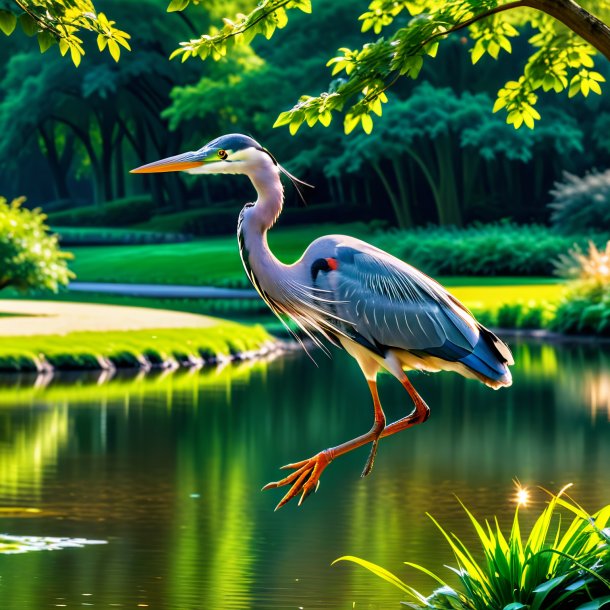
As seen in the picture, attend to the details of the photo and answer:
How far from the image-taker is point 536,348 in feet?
95.2

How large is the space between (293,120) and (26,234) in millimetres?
17950

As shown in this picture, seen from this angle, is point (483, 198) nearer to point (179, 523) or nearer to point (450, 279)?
point (450, 279)

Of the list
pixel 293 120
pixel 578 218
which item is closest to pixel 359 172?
pixel 578 218

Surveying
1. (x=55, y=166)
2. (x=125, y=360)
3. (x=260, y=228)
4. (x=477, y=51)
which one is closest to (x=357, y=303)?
(x=260, y=228)

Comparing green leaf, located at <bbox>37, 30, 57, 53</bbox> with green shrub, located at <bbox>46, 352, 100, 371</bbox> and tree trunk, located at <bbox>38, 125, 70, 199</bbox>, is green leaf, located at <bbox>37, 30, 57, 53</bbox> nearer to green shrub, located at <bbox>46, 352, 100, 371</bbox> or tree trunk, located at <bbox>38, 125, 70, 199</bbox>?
green shrub, located at <bbox>46, 352, 100, 371</bbox>

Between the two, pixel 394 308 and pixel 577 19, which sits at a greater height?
pixel 577 19

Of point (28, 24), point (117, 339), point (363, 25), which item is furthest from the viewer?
point (117, 339)

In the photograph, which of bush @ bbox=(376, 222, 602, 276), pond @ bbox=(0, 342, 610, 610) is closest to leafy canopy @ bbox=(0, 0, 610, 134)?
pond @ bbox=(0, 342, 610, 610)

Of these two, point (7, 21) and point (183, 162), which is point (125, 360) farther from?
point (183, 162)

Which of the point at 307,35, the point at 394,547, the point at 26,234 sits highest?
the point at 307,35

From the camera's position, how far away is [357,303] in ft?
23.2

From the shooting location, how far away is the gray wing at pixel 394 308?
23.1ft

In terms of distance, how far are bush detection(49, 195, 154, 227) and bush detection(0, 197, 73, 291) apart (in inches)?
1505

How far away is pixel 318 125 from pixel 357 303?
46.2m
